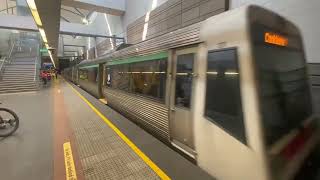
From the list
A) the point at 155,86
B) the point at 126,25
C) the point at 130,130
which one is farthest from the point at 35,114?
the point at 126,25

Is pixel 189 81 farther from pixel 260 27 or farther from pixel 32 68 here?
pixel 32 68

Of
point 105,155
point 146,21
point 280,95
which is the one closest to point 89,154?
point 105,155

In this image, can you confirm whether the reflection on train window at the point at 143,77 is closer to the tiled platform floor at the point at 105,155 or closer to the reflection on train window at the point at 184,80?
the reflection on train window at the point at 184,80

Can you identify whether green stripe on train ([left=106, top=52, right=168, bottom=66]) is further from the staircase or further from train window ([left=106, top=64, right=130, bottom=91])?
the staircase

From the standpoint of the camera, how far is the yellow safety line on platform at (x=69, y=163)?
10.3 ft

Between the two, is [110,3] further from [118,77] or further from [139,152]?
[139,152]

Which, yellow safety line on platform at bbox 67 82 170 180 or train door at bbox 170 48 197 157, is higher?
train door at bbox 170 48 197 157

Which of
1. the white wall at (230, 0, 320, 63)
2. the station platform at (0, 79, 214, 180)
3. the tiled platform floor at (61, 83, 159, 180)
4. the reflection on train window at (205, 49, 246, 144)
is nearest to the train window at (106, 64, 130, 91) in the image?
the station platform at (0, 79, 214, 180)

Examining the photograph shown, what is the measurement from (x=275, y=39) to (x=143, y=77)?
3.12 metres

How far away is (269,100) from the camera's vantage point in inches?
90.1

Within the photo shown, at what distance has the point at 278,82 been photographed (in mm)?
2506

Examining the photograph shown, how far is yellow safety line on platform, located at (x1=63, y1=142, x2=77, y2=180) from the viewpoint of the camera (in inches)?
123

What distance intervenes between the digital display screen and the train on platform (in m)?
0.01

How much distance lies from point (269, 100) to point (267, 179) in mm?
761
